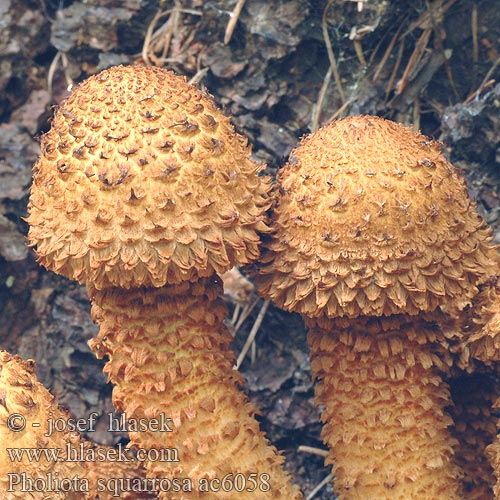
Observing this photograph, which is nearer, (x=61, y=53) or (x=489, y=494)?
(x=489, y=494)

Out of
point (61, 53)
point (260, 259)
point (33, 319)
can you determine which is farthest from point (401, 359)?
point (61, 53)

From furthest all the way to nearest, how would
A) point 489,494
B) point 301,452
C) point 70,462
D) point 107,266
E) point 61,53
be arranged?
1. point 61,53
2. point 301,452
3. point 489,494
4. point 70,462
5. point 107,266

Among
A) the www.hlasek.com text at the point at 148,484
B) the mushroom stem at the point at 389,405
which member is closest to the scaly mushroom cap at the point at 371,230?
the mushroom stem at the point at 389,405

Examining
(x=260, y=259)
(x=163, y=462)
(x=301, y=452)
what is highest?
(x=260, y=259)

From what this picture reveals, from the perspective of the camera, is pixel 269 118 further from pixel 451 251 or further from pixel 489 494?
pixel 489 494

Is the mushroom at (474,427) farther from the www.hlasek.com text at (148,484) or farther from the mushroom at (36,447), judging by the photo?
the mushroom at (36,447)
